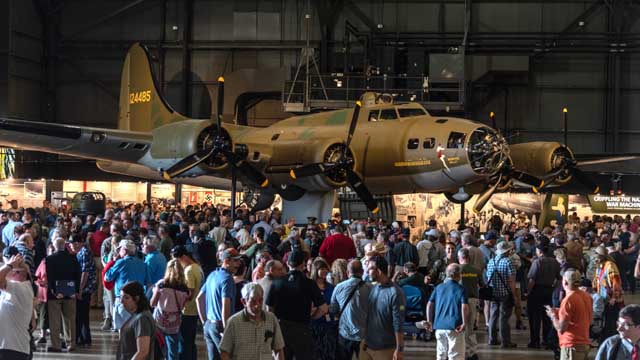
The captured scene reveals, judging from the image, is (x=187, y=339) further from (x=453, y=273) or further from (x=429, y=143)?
(x=429, y=143)

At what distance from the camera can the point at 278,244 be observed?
14.3 meters

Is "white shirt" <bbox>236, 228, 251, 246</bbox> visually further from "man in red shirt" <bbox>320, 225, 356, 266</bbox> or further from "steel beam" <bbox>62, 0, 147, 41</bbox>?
"steel beam" <bbox>62, 0, 147, 41</bbox>

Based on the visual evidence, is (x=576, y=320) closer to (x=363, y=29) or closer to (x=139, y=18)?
(x=363, y=29)

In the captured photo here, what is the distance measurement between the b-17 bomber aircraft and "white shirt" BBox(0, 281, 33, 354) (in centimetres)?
1306

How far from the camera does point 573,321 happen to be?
29.3 ft

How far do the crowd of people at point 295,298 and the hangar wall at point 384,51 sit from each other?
19071mm

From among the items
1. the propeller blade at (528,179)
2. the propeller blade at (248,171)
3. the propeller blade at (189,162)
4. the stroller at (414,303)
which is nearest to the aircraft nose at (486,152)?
the propeller blade at (528,179)

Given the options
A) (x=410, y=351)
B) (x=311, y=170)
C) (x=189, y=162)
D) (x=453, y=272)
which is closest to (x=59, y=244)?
(x=410, y=351)

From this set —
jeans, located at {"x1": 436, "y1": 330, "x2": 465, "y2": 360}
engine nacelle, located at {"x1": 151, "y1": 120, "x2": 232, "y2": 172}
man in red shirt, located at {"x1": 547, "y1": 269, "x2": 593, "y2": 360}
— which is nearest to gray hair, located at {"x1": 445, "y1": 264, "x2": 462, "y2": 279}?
jeans, located at {"x1": 436, "y1": 330, "x2": 465, "y2": 360}

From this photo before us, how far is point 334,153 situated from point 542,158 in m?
5.68

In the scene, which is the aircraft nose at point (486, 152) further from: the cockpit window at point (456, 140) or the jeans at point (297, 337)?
the jeans at point (297, 337)

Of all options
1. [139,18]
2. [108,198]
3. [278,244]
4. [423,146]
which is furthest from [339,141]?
[139,18]

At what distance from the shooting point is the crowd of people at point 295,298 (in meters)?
7.06

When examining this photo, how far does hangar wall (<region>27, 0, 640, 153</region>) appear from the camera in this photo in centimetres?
3391
